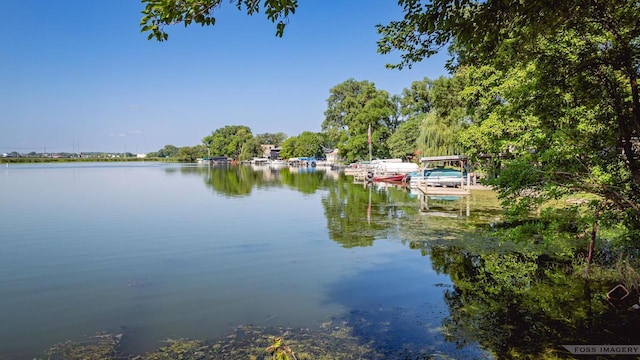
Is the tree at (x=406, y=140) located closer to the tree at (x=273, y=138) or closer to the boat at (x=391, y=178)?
the boat at (x=391, y=178)

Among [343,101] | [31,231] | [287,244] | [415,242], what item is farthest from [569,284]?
[343,101]

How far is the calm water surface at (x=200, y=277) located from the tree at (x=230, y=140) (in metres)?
145

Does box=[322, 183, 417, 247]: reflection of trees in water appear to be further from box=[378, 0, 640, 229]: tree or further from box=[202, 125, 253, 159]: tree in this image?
box=[202, 125, 253, 159]: tree

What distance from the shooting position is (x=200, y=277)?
1093cm

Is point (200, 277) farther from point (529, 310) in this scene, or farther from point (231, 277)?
point (529, 310)

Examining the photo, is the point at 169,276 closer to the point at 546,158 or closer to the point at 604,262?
the point at 546,158

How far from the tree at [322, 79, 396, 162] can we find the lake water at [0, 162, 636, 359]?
53716 millimetres

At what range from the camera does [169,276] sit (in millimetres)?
11016

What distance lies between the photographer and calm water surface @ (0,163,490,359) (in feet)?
25.5

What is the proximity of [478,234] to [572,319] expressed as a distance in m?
8.30

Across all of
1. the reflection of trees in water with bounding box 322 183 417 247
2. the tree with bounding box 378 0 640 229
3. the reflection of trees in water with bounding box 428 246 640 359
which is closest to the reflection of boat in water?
the reflection of trees in water with bounding box 322 183 417 247

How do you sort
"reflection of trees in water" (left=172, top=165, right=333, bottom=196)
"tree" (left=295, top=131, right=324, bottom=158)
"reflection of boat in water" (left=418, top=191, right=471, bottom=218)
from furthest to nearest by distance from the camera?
1. "tree" (left=295, top=131, right=324, bottom=158)
2. "reflection of trees in water" (left=172, top=165, right=333, bottom=196)
3. "reflection of boat in water" (left=418, top=191, right=471, bottom=218)

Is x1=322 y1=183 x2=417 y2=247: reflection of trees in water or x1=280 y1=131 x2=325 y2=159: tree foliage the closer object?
x1=322 y1=183 x2=417 y2=247: reflection of trees in water

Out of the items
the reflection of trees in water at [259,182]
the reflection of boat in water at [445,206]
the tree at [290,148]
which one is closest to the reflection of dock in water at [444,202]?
the reflection of boat in water at [445,206]
